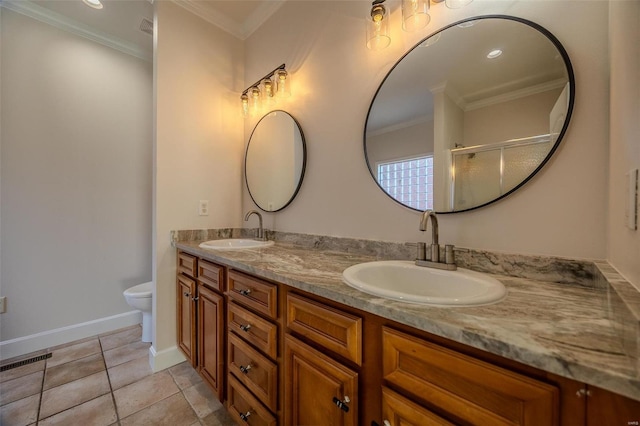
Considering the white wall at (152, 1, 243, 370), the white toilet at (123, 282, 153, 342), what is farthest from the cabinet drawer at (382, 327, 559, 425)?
the white toilet at (123, 282, 153, 342)

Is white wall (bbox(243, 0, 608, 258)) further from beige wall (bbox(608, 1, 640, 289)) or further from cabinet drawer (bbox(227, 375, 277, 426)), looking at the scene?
cabinet drawer (bbox(227, 375, 277, 426))

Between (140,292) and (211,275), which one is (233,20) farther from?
(140,292)

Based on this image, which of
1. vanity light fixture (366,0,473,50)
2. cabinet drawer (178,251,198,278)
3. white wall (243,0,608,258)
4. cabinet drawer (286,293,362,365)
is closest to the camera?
cabinet drawer (286,293,362,365)

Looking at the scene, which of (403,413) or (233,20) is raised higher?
(233,20)

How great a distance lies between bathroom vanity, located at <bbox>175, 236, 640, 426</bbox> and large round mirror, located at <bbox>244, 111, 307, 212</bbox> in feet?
2.23

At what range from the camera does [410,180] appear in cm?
115

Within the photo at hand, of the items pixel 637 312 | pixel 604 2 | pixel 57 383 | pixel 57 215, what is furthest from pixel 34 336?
pixel 604 2

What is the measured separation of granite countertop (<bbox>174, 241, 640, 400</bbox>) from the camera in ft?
1.18

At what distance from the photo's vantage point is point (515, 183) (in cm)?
90

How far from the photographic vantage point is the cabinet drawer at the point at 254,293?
0.93 meters

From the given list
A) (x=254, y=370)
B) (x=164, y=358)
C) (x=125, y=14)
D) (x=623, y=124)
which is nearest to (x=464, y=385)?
(x=623, y=124)

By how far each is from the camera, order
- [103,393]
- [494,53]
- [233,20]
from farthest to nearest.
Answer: [233,20] < [103,393] < [494,53]

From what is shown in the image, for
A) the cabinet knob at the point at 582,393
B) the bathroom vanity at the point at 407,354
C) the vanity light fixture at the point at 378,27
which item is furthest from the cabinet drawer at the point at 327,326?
the vanity light fixture at the point at 378,27

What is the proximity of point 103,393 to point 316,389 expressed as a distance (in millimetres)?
1515
